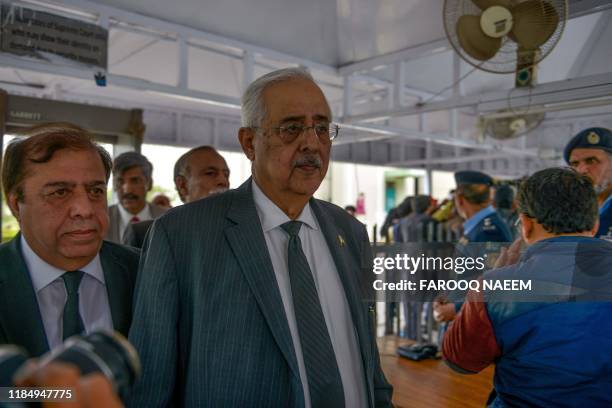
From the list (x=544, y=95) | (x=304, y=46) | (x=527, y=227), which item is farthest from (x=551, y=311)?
(x=304, y=46)

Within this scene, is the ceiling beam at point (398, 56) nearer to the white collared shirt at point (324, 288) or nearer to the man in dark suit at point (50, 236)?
the white collared shirt at point (324, 288)

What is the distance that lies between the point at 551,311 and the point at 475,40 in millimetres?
1880

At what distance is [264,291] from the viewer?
1.11m

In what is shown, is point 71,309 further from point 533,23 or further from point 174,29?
point 174,29

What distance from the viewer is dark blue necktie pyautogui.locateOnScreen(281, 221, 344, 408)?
109 cm

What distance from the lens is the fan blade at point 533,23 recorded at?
2322 mm

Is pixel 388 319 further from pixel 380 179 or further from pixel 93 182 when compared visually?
pixel 380 179

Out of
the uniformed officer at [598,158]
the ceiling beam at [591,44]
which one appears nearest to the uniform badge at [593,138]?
the uniformed officer at [598,158]

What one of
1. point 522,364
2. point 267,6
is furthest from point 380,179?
point 522,364

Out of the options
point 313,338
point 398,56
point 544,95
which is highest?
point 398,56

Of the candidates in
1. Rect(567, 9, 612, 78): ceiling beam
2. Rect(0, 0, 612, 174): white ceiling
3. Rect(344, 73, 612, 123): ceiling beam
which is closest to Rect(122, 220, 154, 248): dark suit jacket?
Rect(0, 0, 612, 174): white ceiling

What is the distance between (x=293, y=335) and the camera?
114 cm

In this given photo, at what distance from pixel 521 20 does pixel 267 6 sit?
207 centimetres

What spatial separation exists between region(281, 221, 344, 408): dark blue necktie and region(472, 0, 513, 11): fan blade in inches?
80.4
